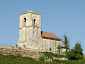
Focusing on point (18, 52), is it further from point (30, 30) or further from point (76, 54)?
point (76, 54)

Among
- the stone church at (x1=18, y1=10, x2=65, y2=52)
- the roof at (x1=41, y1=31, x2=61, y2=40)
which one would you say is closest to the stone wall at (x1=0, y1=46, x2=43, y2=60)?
the stone church at (x1=18, y1=10, x2=65, y2=52)

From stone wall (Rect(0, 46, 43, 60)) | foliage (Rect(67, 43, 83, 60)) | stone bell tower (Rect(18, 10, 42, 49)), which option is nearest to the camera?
stone wall (Rect(0, 46, 43, 60))

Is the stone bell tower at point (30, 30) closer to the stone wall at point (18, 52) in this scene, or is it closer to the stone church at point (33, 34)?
the stone church at point (33, 34)

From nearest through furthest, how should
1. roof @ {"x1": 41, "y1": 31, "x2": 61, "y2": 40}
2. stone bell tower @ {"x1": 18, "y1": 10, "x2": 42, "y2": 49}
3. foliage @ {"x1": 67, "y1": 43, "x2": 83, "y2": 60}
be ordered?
foliage @ {"x1": 67, "y1": 43, "x2": 83, "y2": 60} < stone bell tower @ {"x1": 18, "y1": 10, "x2": 42, "y2": 49} < roof @ {"x1": 41, "y1": 31, "x2": 61, "y2": 40}

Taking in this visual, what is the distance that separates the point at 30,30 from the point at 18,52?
13329mm

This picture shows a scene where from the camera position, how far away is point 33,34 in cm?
6806

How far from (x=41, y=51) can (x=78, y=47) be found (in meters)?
10.2

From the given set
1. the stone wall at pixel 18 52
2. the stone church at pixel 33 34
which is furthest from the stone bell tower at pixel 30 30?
the stone wall at pixel 18 52

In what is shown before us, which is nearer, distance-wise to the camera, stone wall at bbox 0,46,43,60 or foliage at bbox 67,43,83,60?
stone wall at bbox 0,46,43,60

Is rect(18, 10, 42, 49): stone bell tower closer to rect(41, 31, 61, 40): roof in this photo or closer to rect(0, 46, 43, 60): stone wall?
rect(41, 31, 61, 40): roof

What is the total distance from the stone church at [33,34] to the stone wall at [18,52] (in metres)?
7.40

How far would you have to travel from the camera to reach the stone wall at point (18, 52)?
53872 mm

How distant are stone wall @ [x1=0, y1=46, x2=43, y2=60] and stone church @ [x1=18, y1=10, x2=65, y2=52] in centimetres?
740

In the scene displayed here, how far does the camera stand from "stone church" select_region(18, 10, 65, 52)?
2655 inches
